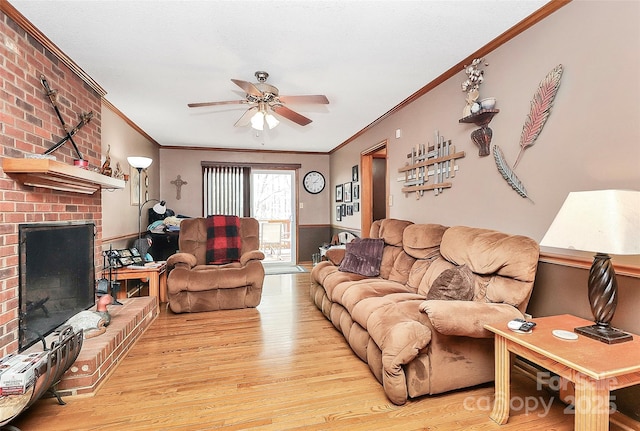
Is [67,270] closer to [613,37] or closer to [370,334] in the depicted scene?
[370,334]

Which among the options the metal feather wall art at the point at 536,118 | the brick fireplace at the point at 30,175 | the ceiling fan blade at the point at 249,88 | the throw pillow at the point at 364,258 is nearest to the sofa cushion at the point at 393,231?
the throw pillow at the point at 364,258

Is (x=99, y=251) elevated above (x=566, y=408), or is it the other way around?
(x=99, y=251)

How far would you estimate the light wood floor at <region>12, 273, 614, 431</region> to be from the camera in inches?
69.2

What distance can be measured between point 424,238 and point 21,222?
3.08 metres

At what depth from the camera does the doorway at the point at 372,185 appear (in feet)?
16.7

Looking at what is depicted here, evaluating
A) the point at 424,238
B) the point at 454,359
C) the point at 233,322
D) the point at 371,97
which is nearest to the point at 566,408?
the point at 454,359

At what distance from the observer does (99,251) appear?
3.27m

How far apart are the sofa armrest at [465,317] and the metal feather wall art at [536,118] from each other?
853 mm

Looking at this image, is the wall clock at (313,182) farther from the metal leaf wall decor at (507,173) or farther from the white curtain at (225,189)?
the metal leaf wall decor at (507,173)

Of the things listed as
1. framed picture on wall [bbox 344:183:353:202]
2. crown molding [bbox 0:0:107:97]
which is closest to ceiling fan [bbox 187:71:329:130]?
crown molding [bbox 0:0:107:97]

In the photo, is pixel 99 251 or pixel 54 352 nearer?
pixel 54 352

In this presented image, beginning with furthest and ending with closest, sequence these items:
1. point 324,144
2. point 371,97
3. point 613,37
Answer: point 324,144 < point 371,97 < point 613,37

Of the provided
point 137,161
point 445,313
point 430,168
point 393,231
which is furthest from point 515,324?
point 137,161

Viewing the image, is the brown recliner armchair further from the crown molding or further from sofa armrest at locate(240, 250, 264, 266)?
the crown molding
